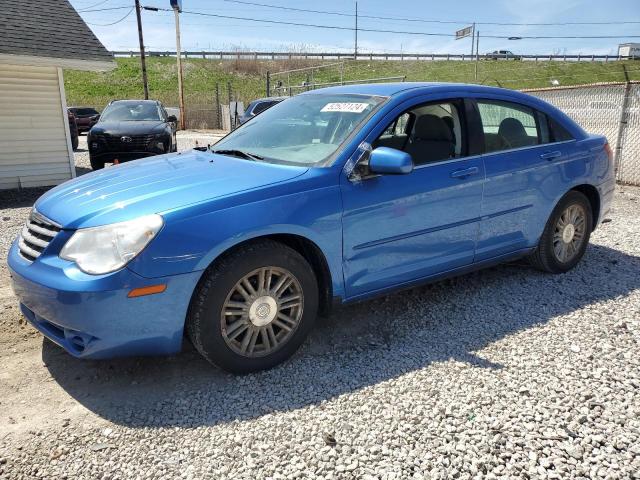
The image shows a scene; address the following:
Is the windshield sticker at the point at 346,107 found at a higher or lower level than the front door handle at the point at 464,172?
higher

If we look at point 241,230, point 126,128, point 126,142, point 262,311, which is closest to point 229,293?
point 262,311

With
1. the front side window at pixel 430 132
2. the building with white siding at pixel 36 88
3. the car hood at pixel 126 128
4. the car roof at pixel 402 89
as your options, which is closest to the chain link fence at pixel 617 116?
the car roof at pixel 402 89

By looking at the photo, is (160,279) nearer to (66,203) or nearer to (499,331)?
(66,203)

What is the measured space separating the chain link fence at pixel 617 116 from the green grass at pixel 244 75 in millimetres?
23625

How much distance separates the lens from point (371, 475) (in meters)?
2.23

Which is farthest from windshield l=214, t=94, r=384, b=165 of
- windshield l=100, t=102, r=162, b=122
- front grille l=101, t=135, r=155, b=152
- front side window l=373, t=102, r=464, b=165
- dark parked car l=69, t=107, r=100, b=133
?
dark parked car l=69, t=107, r=100, b=133

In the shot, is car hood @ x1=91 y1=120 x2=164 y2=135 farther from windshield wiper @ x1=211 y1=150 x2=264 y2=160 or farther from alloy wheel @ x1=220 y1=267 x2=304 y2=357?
alloy wheel @ x1=220 y1=267 x2=304 y2=357

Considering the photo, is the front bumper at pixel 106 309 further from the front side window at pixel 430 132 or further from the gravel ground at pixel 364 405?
the front side window at pixel 430 132

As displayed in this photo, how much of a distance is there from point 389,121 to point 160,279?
1.84 m

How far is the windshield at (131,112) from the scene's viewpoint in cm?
1159

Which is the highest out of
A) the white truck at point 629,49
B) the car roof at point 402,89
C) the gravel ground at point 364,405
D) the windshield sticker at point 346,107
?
the white truck at point 629,49

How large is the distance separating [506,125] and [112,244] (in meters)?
3.21

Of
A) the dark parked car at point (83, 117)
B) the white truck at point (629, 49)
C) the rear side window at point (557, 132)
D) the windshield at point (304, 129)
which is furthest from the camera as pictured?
the white truck at point (629, 49)

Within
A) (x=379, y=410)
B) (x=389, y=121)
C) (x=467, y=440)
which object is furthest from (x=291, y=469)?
(x=389, y=121)
